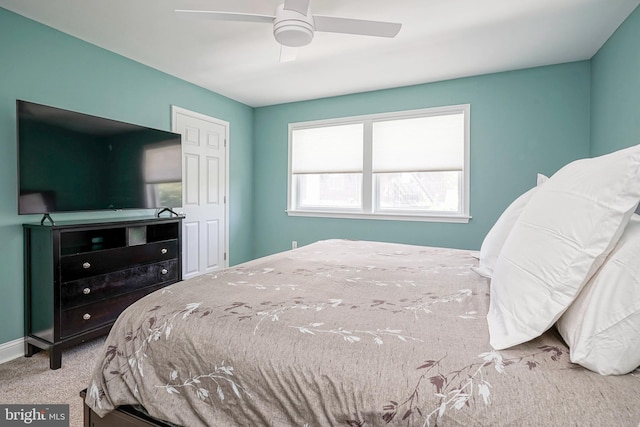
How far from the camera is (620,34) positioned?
263 cm

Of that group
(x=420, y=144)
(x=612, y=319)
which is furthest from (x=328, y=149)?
(x=612, y=319)

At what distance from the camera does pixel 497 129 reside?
3600 millimetres

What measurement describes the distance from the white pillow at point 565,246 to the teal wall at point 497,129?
2803 mm

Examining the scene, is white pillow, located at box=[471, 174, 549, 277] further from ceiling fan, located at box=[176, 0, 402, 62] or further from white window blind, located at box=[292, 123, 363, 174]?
white window blind, located at box=[292, 123, 363, 174]

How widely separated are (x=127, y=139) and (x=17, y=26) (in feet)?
3.41

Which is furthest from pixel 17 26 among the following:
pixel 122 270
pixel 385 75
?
pixel 385 75

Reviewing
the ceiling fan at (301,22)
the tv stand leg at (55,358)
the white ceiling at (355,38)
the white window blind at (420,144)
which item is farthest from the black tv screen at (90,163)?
the white window blind at (420,144)

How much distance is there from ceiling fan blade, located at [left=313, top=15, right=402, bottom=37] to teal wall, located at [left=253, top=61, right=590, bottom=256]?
1965mm

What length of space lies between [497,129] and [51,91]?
420 centimetres

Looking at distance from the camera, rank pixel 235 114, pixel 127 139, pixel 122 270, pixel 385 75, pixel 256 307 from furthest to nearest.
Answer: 1. pixel 235 114
2. pixel 385 75
3. pixel 127 139
4. pixel 122 270
5. pixel 256 307

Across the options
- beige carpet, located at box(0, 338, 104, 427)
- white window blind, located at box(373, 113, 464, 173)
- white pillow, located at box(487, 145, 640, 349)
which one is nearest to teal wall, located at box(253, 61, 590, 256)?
white window blind, located at box(373, 113, 464, 173)

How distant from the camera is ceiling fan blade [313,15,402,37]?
205 cm

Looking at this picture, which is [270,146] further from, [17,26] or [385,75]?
[17,26]

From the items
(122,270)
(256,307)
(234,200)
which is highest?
(234,200)
